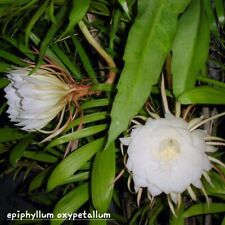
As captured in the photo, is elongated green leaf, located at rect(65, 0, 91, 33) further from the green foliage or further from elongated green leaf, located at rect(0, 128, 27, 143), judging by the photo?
elongated green leaf, located at rect(0, 128, 27, 143)

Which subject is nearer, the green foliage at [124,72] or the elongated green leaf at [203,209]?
the green foliage at [124,72]

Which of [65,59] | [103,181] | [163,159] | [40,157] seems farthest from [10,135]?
[163,159]

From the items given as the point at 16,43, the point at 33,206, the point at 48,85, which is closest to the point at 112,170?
the point at 48,85

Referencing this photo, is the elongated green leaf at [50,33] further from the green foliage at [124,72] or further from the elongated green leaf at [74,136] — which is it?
the elongated green leaf at [74,136]

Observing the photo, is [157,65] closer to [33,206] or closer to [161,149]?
[161,149]

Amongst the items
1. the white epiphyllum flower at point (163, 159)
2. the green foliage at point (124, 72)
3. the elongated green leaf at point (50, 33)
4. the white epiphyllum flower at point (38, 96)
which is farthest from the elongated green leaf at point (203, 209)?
the elongated green leaf at point (50, 33)
